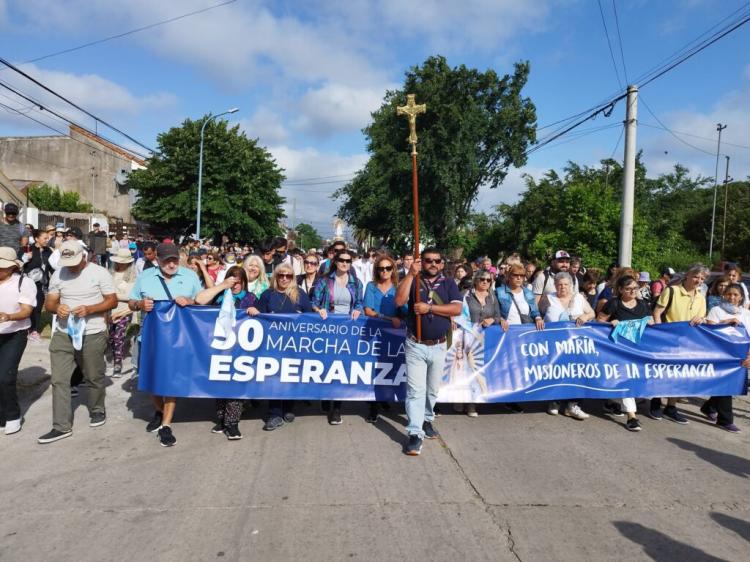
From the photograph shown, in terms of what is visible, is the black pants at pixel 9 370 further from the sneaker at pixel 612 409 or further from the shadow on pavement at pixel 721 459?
the shadow on pavement at pixel 721 459

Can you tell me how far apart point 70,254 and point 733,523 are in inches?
222

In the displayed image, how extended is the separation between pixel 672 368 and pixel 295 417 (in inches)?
169

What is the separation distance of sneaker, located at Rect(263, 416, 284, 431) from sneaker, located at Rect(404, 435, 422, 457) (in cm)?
141

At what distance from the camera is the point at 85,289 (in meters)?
5.21

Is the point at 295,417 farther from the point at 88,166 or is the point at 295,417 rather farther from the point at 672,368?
the point at 88,166

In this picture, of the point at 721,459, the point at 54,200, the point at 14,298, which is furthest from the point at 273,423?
the point at 54,200

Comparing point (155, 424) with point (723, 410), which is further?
point (723, 410)

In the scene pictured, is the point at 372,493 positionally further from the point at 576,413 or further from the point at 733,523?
the point at 576,413

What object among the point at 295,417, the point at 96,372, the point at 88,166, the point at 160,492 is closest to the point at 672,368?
the point at 295,417

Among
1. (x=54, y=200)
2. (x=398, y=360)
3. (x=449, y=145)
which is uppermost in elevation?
(x=449, y=145)

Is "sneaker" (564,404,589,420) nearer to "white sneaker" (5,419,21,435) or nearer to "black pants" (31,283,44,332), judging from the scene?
"white sneaker" (5,419,21,435)

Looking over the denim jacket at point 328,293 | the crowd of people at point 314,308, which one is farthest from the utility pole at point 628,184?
the denim jacket at point 328,293

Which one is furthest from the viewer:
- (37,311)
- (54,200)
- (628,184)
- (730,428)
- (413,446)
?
(54,200)

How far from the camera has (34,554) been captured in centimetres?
327
